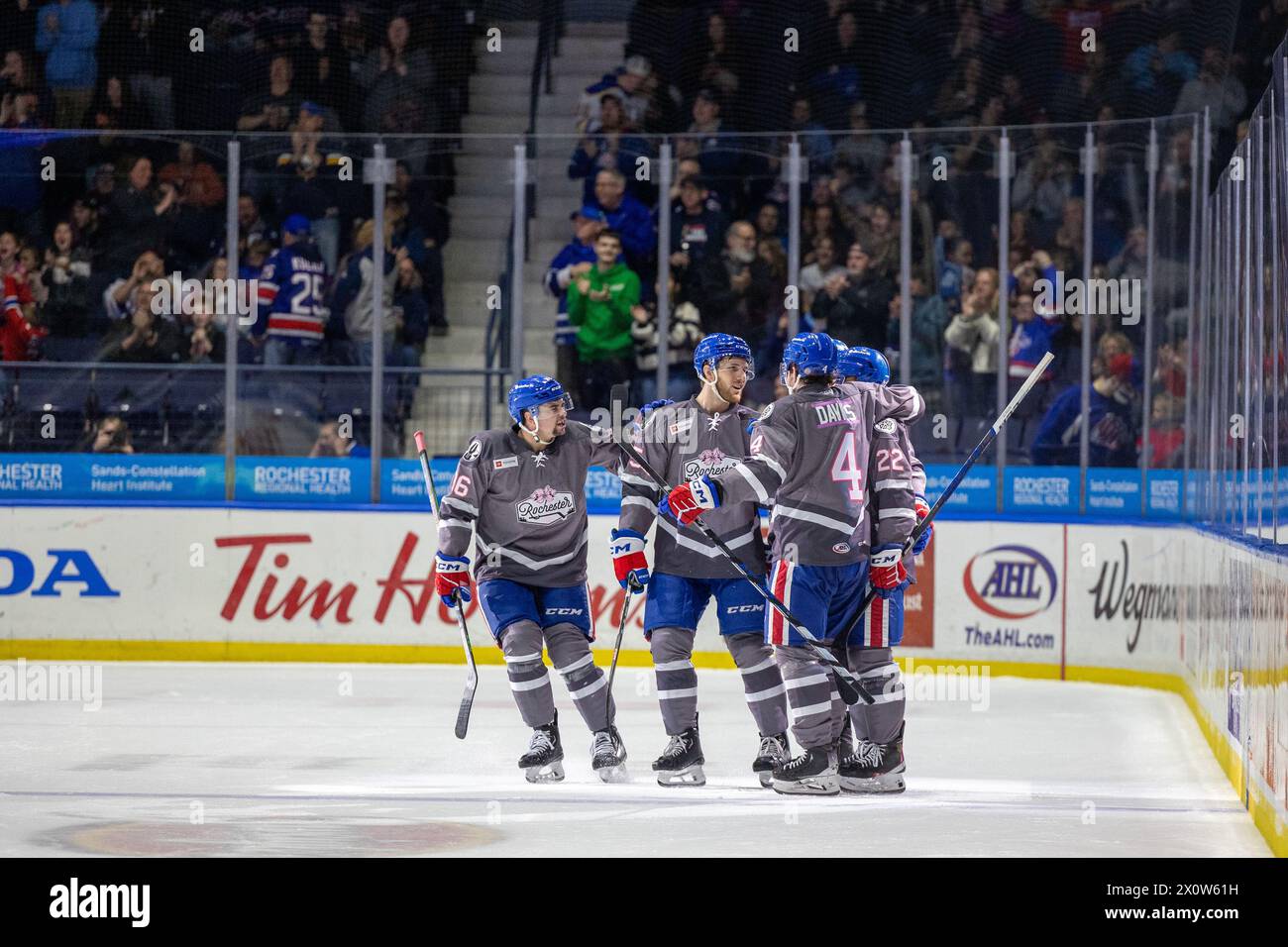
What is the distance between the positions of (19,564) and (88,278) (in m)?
1.68

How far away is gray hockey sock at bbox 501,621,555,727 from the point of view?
6.66 meters

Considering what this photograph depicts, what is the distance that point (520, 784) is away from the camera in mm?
6684

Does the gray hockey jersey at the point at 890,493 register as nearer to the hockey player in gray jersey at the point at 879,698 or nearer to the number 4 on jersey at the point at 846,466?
the hockey player in gray jersey at the point at 879,698

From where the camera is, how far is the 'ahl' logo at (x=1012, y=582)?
10.2m

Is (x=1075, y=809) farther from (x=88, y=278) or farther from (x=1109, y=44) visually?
(x=1109, y=44)

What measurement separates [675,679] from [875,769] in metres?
0.75

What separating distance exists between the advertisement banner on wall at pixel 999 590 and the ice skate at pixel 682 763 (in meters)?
3.96

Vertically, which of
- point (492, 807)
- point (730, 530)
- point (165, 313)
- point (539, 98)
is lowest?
point (492, 807)

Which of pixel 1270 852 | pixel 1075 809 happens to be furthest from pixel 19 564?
pixel 1270 852

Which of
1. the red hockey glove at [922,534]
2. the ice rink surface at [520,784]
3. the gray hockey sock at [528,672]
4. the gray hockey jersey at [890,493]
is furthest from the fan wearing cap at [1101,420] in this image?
the gray hockey sock at [528,672]

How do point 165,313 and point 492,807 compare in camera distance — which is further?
point 165,313

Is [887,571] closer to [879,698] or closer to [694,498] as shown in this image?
[879,698]
